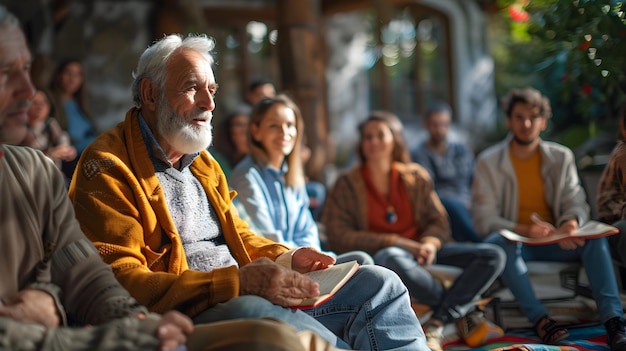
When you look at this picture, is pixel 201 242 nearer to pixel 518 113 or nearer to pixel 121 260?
pixel 121 260

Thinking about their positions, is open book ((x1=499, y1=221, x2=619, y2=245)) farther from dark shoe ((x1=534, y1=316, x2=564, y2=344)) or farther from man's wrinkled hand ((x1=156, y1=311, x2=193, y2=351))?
man's wrinkled hand ((x1=156, y1=311, x2=193, y2=351))

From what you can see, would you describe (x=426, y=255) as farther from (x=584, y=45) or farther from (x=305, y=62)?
(x=305, y=62)

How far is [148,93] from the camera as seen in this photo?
8.31 ft

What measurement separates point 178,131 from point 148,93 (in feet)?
0.66

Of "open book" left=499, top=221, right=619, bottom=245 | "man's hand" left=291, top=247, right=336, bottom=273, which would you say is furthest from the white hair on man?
"open book" left=499, top=221, right=619, bottom=245

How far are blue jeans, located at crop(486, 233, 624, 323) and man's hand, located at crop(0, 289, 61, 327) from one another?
8.19 ft

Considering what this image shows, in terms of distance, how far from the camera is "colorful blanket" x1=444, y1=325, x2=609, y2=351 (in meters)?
3.19

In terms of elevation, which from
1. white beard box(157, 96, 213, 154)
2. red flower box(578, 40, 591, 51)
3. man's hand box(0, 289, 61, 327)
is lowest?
man's hand box(0, 289, 61, 327)

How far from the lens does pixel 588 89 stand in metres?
4.41

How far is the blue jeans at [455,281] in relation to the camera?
3652 mm

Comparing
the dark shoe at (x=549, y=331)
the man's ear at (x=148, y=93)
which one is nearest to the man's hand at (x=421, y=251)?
the dark shoe at (x=549, y=331)

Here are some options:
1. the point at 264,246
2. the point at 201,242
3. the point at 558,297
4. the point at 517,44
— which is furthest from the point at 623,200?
the point at 517,44

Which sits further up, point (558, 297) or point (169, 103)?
point (169, 103)

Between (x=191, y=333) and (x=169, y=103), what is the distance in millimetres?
903
